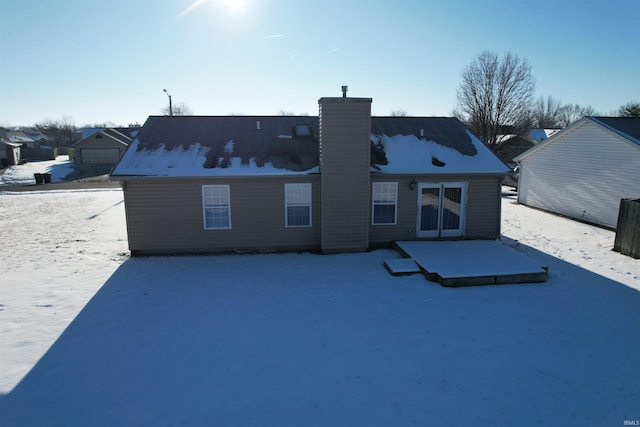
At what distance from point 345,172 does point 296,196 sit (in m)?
1.71

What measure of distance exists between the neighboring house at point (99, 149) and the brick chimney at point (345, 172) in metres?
37.4

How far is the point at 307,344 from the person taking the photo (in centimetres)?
644

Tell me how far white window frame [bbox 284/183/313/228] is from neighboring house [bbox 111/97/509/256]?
1.2 inches

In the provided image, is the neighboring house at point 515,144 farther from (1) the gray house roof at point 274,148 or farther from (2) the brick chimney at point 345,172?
(2) the brick chimney at point 345,172

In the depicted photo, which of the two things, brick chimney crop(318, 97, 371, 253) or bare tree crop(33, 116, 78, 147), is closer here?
brick chimney crop(318, 97, 371, 253)

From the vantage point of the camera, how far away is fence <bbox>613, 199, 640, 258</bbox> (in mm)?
10938

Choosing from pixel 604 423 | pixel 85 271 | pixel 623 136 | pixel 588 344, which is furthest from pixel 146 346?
pixel 623 136

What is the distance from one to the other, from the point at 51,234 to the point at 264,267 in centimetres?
939

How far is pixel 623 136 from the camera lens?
1374 cm

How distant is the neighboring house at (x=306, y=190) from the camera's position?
36.5ft

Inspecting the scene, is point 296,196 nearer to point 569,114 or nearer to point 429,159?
point 429,159

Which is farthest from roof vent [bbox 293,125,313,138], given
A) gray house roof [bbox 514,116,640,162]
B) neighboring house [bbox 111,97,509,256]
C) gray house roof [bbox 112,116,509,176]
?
gray house roof [bbox 514,116,640,162]

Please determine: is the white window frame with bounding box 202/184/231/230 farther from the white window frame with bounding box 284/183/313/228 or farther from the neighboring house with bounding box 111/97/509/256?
the white window frame with bounding box 284/183/313/228

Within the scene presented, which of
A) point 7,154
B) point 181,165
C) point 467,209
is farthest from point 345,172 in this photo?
point 7,154
